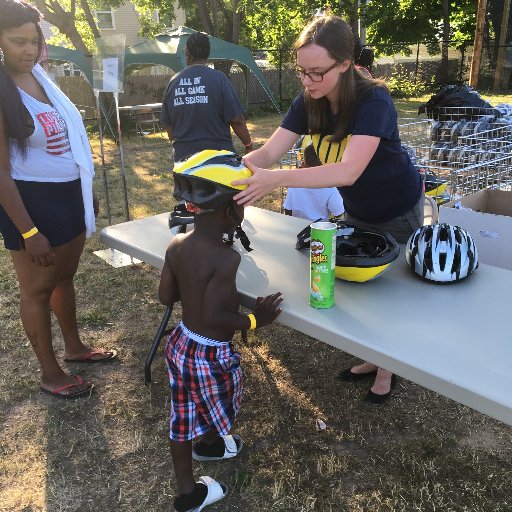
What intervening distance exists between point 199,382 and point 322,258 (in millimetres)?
776

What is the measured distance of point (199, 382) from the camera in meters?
2.10

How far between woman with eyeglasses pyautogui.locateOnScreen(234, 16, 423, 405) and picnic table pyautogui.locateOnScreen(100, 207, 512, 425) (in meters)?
0.37

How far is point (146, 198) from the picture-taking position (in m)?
7.38

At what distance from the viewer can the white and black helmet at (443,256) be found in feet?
6.57

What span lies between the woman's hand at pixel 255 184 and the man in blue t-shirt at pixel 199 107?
2545 millimetres

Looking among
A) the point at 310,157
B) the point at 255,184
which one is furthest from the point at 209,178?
the point at 310,157

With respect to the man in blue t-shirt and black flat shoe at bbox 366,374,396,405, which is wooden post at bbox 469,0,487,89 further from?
A: black flat shoe at bbox 366,374,396,405

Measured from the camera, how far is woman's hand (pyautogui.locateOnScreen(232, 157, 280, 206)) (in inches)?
73.0

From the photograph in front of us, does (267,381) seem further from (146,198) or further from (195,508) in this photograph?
(146,198)

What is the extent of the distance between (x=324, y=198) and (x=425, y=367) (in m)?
2.63

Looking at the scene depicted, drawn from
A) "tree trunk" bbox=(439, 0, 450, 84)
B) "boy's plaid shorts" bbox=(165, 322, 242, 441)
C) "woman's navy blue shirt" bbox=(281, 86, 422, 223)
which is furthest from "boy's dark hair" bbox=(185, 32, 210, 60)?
"tree trunk" bbox=(439, 0, 450, 84)

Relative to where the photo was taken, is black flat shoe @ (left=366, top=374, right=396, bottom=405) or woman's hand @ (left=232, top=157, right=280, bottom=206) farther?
black flat shoe @ (left=366, top=374, right=396, bottom=405)

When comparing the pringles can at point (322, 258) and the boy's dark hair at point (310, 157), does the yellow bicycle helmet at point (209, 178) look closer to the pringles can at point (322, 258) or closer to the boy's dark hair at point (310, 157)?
the pringles can at point (322, 258)

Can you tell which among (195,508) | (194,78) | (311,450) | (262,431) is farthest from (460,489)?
(194,78)
